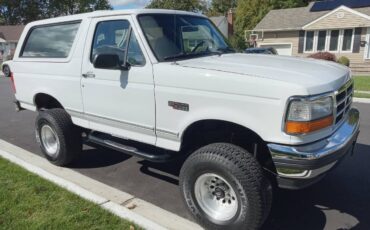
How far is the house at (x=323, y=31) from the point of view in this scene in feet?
80.6

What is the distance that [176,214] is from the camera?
12.6ft

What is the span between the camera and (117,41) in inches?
165

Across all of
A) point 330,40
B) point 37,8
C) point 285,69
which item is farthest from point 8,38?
point 285,69

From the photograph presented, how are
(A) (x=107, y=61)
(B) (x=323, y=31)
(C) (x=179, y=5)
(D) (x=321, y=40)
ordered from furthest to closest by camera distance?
1. (C) (x=179, y=5)
2. (D) (x=321, y=40)
3. (B) (x=323, y=31)
4. (A) (x=107, y=61)

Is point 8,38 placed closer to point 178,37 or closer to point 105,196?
point 105,196

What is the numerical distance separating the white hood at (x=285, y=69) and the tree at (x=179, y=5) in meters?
51.1

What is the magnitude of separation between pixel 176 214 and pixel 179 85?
4.75 feet

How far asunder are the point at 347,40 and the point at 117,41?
25.2 meters

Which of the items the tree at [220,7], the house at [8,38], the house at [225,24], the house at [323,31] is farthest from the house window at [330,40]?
the house at [8,38]

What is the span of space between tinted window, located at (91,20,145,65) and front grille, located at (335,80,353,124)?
6.61 feet

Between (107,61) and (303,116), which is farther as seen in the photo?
(107,61)

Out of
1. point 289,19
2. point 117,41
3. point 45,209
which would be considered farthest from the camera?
point 289,19

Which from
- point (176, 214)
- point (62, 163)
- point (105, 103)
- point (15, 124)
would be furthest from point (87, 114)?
point (15, 124)

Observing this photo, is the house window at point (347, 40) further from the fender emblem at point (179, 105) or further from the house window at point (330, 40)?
the fender emblem at point (179, 105)
